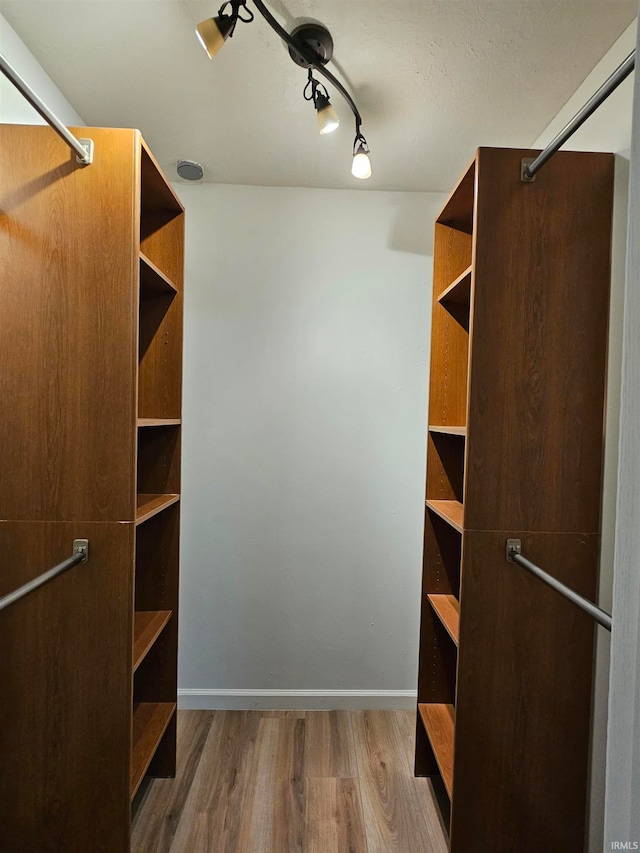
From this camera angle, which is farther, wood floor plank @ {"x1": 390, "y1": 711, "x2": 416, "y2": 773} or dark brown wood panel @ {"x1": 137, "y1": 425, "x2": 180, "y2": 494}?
wood floor plank @ {"x1": 390, "y1": 711, "x2": 416, "y2": 773}

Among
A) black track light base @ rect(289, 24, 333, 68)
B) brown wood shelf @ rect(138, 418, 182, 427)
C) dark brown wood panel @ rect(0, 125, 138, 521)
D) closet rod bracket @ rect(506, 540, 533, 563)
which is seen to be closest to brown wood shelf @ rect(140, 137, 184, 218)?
dark brown wood panel @ rect(0, 125, 138, 521)

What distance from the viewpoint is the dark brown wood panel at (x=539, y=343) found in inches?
52.0

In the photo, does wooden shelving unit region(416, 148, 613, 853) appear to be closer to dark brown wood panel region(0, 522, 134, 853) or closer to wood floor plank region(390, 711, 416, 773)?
wood floor plank region(390, 711, 416, 773)

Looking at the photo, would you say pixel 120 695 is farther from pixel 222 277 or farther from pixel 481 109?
pixel 481 109

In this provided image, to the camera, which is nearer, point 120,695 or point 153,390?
point 120,695

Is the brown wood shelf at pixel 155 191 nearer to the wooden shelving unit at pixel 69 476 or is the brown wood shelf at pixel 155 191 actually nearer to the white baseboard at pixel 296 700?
the wooden shelving unit at pixel 69 476

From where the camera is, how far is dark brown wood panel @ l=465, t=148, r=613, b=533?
1321mm

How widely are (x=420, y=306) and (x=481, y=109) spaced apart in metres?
0.81

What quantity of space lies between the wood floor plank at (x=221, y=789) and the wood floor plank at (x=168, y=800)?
0.03m

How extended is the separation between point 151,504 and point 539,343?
137 centimetres

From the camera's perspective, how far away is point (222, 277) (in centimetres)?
220

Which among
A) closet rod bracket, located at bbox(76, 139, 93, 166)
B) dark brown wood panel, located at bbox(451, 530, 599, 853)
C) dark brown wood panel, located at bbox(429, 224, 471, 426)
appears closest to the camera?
closet rod bracket, located at bbox(76, 139, 93, 166)

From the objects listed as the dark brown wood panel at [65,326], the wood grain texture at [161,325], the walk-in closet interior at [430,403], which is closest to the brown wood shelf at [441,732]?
the walk-in closet interior at [430,403]

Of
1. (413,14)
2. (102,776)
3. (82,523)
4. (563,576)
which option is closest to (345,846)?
(102,776)
